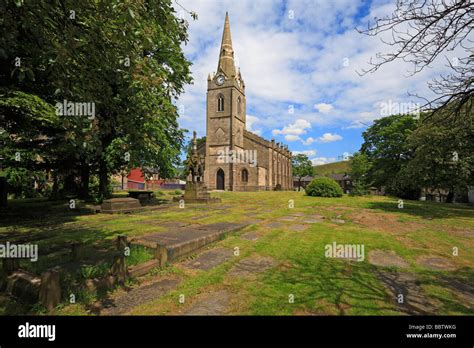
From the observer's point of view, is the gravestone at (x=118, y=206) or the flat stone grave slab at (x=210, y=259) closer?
the flat stone grave slab at (x=210, y=259)

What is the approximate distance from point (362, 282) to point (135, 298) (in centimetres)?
375

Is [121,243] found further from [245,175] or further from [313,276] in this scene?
[245,175]

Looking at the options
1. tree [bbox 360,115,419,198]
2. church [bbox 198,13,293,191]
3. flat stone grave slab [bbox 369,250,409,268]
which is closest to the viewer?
flat stone grave slab [bbox 369,250,409,268]

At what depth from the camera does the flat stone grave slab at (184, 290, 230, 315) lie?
3207 millimetres

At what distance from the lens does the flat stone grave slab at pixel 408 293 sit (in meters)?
3.30

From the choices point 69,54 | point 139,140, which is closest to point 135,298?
point 139,140

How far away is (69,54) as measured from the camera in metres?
3.37

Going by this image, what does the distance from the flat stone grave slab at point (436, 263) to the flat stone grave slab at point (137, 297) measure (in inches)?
208

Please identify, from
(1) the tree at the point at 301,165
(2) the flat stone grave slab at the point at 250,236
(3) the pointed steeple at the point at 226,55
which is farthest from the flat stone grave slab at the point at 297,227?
(1) the tree at the point at 301,165

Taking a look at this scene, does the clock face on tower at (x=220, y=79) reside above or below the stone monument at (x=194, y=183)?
above
